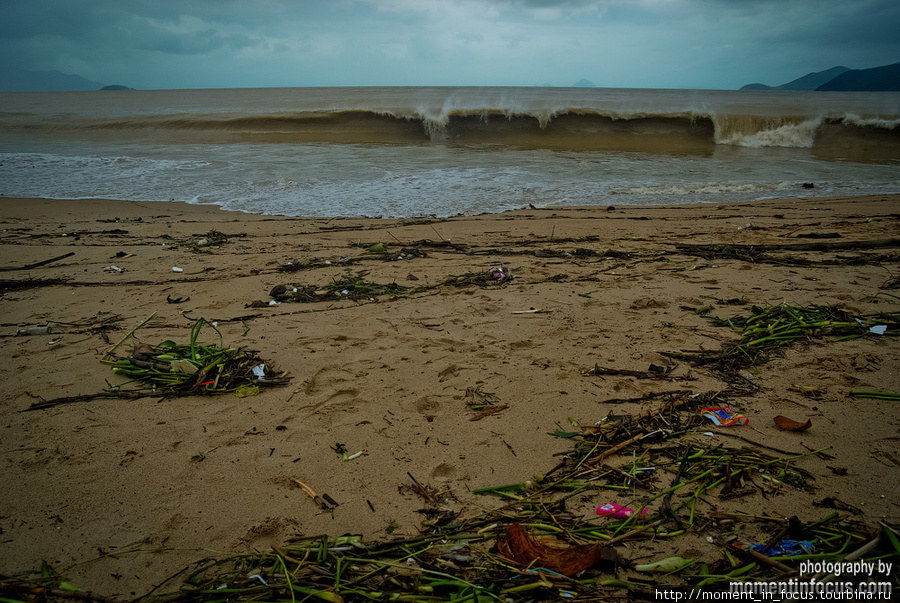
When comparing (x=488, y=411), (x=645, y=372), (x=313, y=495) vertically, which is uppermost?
(x=645, y=372)

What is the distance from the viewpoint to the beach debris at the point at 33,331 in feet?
11.6

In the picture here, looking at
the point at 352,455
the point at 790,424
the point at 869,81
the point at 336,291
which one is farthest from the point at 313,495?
the point at 869,81

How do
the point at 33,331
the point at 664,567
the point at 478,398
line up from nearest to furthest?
the point at 664,567, the point at 478,398, the point at 33,331

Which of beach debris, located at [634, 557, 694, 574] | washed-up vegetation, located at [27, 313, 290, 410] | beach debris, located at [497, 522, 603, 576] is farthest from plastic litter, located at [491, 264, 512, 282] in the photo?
beach debris, located at [634, 557, 694, 574]

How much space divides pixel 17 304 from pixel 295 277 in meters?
2.40

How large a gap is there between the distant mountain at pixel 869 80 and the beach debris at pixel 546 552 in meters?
133

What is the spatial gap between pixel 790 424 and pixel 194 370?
347cm

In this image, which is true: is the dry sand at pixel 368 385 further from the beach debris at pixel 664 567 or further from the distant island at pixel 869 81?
the distant island at pixel 869 81

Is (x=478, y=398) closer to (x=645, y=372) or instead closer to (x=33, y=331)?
(x=645, y=372)

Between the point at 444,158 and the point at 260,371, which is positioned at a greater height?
the point at 444,158

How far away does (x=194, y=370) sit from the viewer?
2.96 meters

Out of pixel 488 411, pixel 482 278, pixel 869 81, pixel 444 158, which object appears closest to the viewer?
pixel 488 411

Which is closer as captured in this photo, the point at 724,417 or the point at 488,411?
the point at 724,417

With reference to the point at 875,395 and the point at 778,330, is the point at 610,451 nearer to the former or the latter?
the point at 875,395
